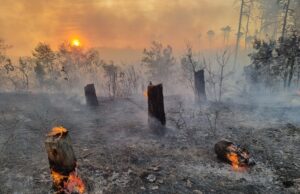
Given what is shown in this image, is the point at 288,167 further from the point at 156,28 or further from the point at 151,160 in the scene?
the point at 156,28

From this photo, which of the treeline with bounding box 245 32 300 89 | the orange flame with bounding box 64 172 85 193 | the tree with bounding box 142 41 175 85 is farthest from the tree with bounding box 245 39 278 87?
the orange flame with bounding box 64 172 85 193

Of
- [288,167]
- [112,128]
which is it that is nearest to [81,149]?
[112,128]

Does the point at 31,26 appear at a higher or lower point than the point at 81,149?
higher

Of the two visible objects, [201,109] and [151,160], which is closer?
[151,160]

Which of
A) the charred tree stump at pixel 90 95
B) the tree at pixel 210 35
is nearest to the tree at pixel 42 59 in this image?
the charred tree stump at pixel 90 95

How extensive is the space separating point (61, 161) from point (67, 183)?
27.4 inches

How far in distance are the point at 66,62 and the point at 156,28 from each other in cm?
4683

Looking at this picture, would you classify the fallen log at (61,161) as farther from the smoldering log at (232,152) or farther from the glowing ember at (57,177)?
the smoldering log at (232,152)

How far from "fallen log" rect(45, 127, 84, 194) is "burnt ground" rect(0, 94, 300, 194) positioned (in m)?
0.72

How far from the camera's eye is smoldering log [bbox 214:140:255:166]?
942 centimetres

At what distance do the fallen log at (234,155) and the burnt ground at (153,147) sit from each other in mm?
264

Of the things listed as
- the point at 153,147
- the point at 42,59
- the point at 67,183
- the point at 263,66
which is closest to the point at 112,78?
the point at 42,59

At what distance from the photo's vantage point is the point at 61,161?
24.1 feet

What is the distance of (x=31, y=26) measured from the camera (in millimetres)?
66812
